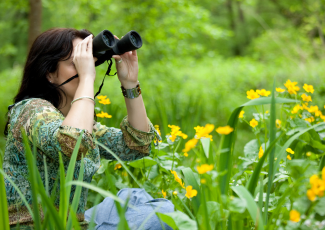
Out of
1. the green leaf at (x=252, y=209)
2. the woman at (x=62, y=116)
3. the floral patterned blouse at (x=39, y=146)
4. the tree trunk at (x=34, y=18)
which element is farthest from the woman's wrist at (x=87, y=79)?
the tree trunk at (x=34, y=18)

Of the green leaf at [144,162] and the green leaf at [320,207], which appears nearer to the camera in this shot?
the green leaf at [320,207]

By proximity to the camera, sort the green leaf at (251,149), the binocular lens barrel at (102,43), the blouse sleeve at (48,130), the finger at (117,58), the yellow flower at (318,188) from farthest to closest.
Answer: the green leaf at (251,149) → the finger at (117,58) → the binocular lens barrel at (102,43) → the blouse sleeve at (48,130) → the yellow flower at (318,188)

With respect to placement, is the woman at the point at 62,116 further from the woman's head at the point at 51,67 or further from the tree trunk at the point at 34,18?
the tree trunk at the point at 34,18

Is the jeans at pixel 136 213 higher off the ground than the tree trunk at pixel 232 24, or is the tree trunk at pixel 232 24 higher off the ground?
the tree trunk at pixel 232 24

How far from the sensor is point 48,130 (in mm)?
1047

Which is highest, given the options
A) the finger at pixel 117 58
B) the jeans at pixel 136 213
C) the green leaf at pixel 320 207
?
the finger at pixel 117 58

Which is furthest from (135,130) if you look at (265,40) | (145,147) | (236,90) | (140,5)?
(265,40)

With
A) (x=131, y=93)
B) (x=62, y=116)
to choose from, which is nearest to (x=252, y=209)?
(x=62, y=116)

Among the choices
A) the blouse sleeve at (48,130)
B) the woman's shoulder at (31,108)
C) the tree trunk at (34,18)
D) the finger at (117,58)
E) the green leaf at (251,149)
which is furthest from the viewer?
the tree trunk at (34,18)

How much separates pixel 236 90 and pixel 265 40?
253 inches

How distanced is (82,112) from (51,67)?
14.1 inches

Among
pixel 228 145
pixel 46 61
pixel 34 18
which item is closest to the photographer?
pixel 228 145

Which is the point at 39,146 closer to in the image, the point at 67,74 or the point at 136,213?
the point at 67,74

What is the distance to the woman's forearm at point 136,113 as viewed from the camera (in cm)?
145
